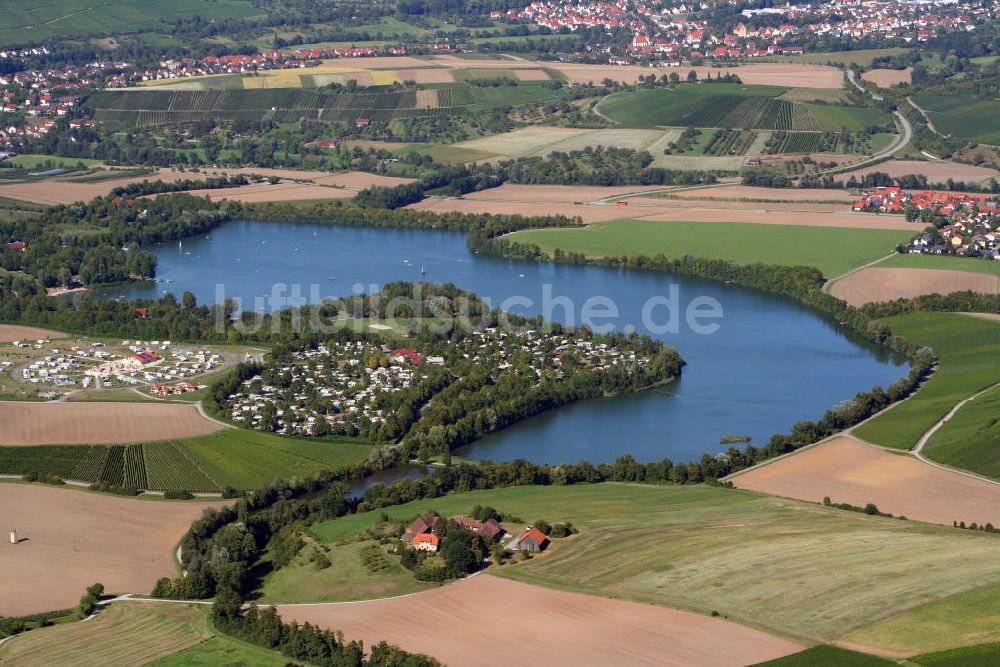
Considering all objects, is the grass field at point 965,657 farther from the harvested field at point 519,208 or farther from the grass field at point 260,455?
the harvested field at point 519,208

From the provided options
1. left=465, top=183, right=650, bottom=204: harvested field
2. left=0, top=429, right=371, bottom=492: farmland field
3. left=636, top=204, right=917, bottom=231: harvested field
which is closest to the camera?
left=0, top=429, right=371, bottom=492: farmland field

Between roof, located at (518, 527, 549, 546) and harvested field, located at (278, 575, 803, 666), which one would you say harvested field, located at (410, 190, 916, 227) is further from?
harvested field, located at (278, 575, 803, 666)

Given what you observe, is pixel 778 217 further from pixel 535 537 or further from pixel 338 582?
pixel 338 582

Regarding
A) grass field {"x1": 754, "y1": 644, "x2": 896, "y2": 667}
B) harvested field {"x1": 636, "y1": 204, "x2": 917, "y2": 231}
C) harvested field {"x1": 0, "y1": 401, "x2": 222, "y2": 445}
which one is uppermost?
harvested field {"x1": 636, "y1": 204, "x2": 917, "y2": 231}

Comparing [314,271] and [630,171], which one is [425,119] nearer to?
[630,171]

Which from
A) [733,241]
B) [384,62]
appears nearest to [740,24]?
[384,62]

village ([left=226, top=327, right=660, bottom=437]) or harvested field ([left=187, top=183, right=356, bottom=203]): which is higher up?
harvested field ([left=187, top=183, right=356, bottom=203])

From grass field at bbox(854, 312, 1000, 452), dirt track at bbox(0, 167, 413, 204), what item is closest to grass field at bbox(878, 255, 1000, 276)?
grass field at bbox(854, 312, 1000, 452)
